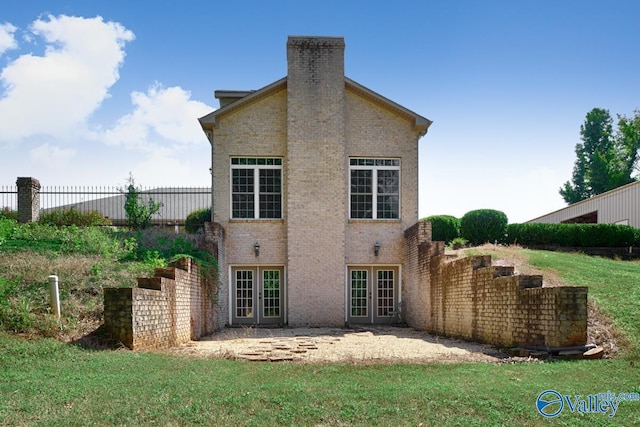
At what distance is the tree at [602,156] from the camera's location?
44.7 metres

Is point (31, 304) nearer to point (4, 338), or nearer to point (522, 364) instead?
point (4, 338)

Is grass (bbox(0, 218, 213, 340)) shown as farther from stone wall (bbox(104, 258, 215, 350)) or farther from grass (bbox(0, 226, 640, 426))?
stone wall (bbox(104, 258, 215, 350))

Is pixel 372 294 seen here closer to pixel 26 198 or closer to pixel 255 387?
pixel 255 387

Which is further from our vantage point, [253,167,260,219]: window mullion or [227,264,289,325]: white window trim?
[253,167,260,219]: window mullion

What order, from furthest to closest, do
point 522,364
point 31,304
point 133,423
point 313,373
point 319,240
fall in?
1. point 319,240
2. point 31,304
3. point 522,364
4. point 313,373
5. point 133,423

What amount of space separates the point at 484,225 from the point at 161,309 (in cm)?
1585

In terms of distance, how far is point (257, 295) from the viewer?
18172mm

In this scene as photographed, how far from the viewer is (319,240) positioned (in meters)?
17.7

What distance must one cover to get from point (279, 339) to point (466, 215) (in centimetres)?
1278

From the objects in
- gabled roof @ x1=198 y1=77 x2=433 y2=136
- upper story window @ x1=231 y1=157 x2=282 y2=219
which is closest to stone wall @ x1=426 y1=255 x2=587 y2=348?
gabled roof @ x1=198 y1=77 x2=433 y2=136

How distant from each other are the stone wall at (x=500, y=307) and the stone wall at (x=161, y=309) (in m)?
6.49

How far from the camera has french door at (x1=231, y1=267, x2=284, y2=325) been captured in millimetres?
17969

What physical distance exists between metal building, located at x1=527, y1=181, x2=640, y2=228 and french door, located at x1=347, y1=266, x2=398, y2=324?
13295 mm

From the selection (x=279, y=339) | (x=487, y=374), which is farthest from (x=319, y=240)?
(x=487, y=374)
